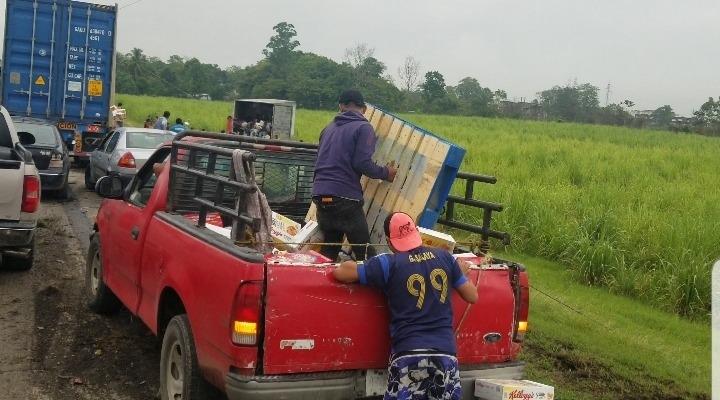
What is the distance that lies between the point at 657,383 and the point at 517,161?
15.8 m

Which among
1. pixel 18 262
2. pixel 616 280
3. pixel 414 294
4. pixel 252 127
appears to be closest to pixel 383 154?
pixel 414 294

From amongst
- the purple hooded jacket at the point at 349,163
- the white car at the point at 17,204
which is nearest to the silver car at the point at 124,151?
the white car at the point at 17,204

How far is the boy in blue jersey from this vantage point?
385 centimetres

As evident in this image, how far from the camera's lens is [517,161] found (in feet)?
71.5

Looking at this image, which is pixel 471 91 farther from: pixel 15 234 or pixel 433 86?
pixel 15 234

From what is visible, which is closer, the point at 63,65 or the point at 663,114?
the point at 63,65

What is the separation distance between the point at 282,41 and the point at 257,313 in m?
107

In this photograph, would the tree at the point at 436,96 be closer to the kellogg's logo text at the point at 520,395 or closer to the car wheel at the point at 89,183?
the car wheel at the point at 89,183

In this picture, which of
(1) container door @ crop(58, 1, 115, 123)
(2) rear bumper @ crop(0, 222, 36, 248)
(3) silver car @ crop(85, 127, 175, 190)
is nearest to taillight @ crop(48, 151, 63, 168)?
(3) silver car @ crop(85, 127, 175, 190)

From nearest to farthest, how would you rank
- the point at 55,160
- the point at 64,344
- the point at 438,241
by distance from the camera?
the point at 438,241 < the point at 64,344 < the point at 55,160

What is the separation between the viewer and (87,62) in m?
19.3

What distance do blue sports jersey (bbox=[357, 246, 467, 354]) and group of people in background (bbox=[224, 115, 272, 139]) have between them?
75.5 feet

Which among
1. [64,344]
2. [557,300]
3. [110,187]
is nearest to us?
[64,344]

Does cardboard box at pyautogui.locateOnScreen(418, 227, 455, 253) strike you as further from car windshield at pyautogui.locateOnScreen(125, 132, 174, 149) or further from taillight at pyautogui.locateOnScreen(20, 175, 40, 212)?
car windshield at pyautogui.locateOnScreen(125, 132, 174, 149)
